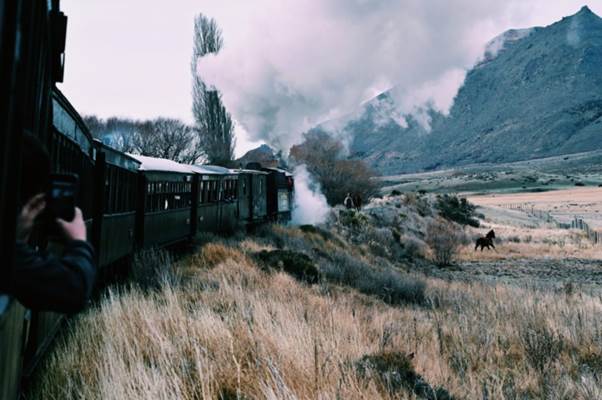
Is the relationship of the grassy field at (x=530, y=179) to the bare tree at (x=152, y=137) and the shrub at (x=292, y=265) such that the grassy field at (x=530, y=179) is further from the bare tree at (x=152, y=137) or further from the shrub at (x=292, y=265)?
the shrub at (x=292, y=265)

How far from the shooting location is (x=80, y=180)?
5.80 m

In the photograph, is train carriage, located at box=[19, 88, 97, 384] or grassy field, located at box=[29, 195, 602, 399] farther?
grassy field, located at box=[29, 195, 602, 399]

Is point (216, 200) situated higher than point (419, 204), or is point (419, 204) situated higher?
point (419, 204)

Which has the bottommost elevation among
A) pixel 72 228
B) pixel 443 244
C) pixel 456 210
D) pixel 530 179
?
pixel 443 244

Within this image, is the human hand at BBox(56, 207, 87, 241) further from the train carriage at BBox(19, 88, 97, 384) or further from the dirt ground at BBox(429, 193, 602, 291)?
the dirt ground at BBox(429, 193, 602, 291)

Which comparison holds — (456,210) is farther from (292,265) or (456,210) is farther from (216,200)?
(292,265)

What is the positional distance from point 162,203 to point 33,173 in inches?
461

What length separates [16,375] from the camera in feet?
8.17

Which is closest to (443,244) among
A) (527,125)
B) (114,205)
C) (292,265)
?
(292,265)

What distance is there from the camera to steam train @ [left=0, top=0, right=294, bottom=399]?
51.7 inches

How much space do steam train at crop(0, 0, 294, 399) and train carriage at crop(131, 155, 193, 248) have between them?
0.9 inches

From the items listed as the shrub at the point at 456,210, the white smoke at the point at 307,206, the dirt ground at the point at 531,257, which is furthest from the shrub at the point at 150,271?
the shrub at the point at 456,210

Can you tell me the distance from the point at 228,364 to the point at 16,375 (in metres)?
1.81

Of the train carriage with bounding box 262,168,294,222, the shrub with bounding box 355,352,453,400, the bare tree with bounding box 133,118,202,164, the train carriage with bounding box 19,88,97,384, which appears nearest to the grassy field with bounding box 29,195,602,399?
the shrub with bounding box 355,352,453,400
